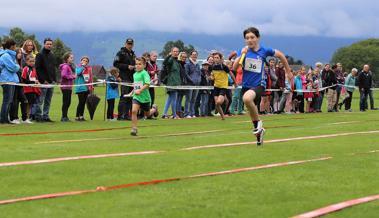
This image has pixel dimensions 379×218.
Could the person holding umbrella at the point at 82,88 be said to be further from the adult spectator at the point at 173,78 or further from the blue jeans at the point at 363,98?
the blue jeans at the point at 363,98

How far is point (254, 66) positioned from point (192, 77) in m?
10.3

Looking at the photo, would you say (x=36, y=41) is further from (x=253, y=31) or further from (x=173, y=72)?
(x=253, y=31)

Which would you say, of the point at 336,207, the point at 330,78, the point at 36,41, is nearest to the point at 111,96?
the point at 330,78

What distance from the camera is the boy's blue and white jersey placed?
45.4 ft

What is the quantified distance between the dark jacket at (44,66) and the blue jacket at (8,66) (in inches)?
57.4

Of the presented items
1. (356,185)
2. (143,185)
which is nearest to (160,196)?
(143,185)

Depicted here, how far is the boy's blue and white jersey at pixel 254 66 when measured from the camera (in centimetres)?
1384

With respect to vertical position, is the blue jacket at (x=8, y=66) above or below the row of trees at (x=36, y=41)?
below

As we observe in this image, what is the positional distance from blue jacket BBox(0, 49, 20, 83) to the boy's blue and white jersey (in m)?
7.00

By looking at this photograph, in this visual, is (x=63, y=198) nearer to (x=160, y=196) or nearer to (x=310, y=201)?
(x=160, y=196)

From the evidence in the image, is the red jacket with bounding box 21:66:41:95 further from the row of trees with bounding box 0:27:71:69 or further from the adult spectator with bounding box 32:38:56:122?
the row of trees with bounding box 0:27:71:69

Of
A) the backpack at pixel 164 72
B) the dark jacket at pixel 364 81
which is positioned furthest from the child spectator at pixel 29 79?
the dark jacket at pixel 364 81

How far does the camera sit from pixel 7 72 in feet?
59.4

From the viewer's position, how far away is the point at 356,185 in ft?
28.5
